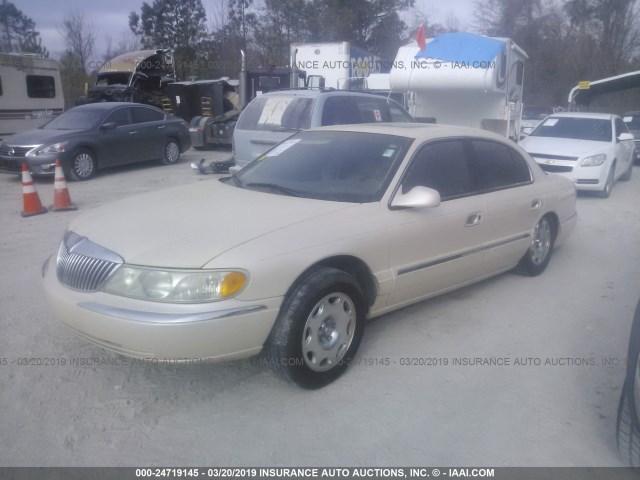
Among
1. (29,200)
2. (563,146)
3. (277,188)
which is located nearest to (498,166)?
(277,188)

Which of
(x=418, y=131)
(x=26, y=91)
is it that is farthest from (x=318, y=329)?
(x=26, y=91)

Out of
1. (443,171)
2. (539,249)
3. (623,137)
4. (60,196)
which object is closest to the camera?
(443,171)

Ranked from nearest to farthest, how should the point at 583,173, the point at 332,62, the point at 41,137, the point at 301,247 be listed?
the point at 301,247
the point at 583,173
the point at 41,137
the point at 332,62

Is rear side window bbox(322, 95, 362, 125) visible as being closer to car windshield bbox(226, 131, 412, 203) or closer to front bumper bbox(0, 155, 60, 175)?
car windshield bbox(226, 131, 412, 203)

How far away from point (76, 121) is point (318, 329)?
9.88m

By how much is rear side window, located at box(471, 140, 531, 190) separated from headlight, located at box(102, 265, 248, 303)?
8.69 feet

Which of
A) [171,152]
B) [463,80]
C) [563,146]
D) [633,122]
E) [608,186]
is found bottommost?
[608,186]

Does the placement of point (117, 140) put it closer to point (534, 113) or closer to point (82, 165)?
point (82, 165)

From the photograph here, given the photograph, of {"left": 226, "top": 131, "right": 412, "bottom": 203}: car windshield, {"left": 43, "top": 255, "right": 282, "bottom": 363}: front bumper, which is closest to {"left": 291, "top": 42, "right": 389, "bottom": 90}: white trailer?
{"left": 226, "top": 131, "right": 412, "bottom": 203}: car windshield

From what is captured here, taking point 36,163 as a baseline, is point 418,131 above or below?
above

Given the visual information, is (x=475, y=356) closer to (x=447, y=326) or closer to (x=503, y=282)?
(x=447, y=326)

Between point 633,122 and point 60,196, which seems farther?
point 633,122

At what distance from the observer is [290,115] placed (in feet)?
28.6

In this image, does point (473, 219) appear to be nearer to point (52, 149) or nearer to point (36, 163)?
point (52, 149)
